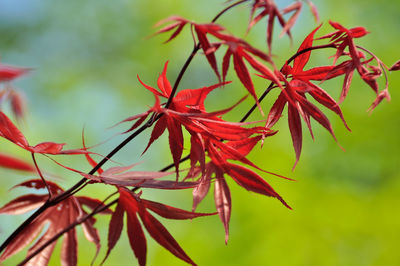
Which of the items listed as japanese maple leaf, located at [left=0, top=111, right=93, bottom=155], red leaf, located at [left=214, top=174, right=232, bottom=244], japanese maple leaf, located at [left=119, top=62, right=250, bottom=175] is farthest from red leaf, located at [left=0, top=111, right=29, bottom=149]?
red leaf, located at [left=214, top=174, right=232, bottom=244]

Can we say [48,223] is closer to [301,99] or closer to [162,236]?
[162,236]

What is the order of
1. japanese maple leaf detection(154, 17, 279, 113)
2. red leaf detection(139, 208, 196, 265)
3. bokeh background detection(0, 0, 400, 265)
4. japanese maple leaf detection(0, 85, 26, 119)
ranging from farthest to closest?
bokeh background detection(0, 0, 400, 265)
japanese maple leaf detection(0, 85, 26, 119)
red leaf detection(139, 208, 196, 265)
japanese maple leaf detection(154, 17, 279, 113)

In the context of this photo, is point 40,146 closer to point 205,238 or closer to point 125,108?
point 205,238

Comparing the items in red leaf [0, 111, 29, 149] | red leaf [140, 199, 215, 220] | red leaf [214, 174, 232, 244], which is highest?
red leaf [0, 111, 29, 149]

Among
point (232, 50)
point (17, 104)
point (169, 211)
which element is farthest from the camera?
point (17, 104)

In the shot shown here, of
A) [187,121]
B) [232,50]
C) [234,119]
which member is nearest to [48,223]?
[187,121]

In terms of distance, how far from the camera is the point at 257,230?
268 centimetres

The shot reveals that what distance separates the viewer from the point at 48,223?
630 mm

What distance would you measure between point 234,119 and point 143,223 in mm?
2746

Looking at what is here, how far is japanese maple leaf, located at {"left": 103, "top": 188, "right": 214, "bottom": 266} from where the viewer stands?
54cm

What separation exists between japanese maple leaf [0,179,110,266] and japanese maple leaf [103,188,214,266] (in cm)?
4

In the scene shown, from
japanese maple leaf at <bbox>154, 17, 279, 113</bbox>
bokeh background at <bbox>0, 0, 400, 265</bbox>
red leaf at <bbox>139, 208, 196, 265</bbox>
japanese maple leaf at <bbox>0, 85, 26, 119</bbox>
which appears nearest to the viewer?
japanese maple leaf at <bbox>154, 17, 279, 113</bbox>

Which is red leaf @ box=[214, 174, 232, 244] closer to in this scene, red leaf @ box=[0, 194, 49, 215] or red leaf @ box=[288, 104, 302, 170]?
red leaf @ box=[288, 104, 302, 170]

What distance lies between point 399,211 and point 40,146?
106 inches
